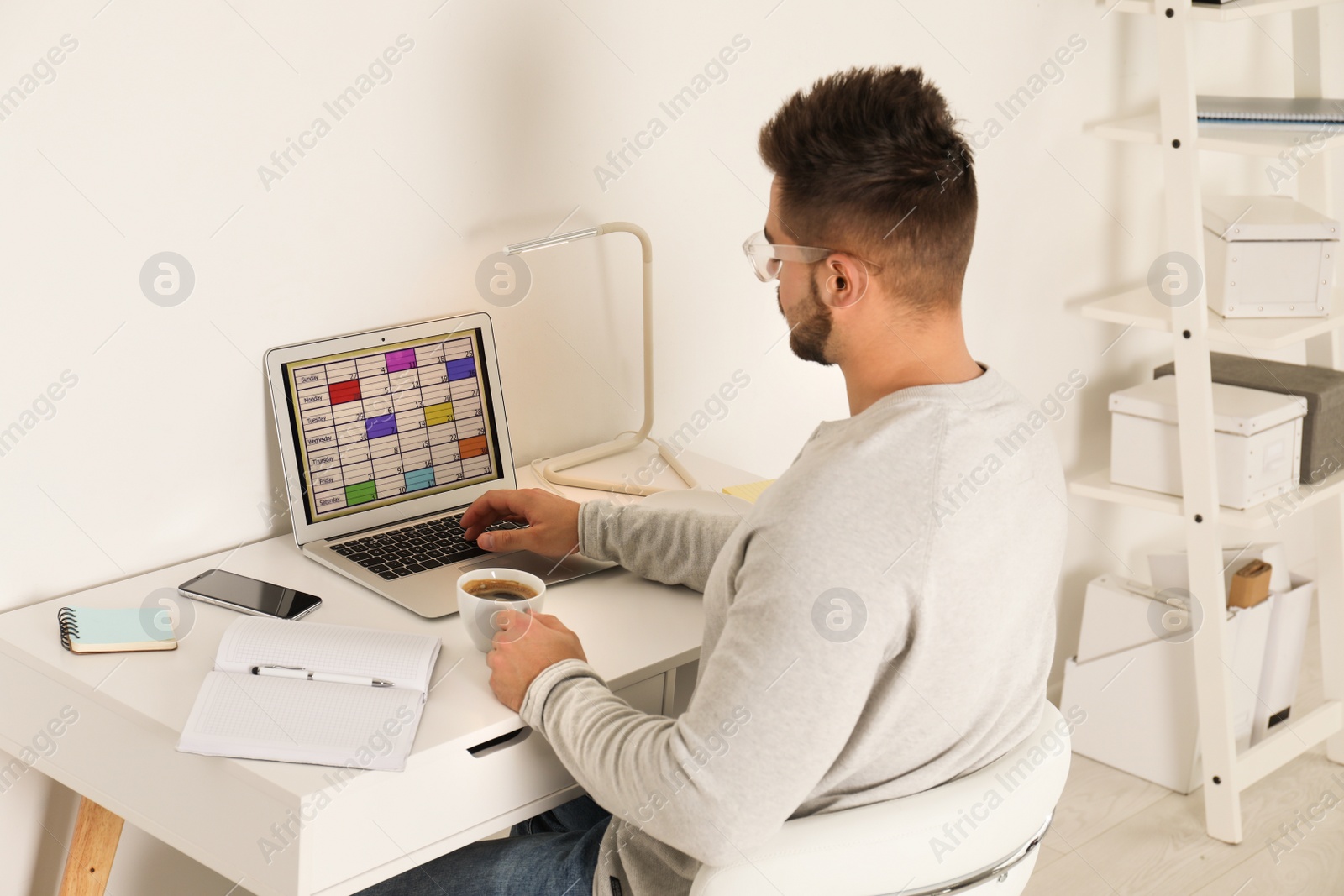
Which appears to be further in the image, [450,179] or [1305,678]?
[1305,678]

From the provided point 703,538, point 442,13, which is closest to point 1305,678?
point 703,538

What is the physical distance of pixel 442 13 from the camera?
152cm

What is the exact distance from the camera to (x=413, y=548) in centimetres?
147

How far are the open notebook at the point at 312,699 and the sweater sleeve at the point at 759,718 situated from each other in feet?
0.75

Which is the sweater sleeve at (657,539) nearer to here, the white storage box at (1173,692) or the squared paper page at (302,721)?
the squared paper page at (302,721)

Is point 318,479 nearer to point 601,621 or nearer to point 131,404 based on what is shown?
point 131,404

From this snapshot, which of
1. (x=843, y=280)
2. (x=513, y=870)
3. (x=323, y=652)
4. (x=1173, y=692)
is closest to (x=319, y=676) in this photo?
(x=323, y=652)

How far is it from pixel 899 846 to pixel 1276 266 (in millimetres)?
1673

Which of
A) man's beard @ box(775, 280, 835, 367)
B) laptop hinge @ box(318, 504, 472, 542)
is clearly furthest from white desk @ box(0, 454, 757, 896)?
man's beard @ box(775, 280, 835, 367)

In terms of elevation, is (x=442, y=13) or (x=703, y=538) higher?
(x=442, y=13)

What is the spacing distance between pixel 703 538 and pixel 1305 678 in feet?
6.87

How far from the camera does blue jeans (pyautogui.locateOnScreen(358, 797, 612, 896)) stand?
1.20 meters

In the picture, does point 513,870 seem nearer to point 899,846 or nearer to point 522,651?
point 522,651

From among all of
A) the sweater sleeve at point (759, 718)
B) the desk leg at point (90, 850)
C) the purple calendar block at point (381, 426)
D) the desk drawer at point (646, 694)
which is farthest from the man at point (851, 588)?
the purple calendar block at point (381, 426)
